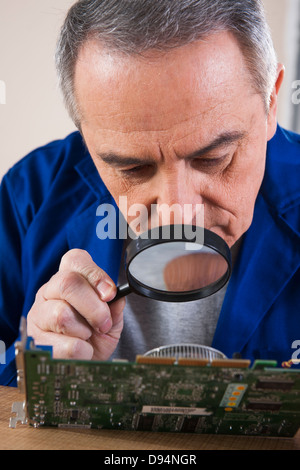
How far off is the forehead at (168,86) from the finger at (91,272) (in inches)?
16.9

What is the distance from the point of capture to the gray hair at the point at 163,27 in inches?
64.2

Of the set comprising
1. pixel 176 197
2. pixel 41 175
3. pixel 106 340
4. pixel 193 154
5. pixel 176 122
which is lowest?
pixel 106 340

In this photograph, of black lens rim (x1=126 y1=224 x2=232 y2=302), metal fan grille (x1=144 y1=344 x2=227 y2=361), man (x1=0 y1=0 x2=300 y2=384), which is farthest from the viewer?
man (x1=0 y1=0 x2=300 y2=384)

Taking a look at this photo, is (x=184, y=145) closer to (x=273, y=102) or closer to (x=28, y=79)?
(x=273, y=102)

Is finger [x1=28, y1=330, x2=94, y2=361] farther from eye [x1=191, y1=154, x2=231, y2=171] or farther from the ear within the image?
the ear

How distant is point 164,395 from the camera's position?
1292 millimetres

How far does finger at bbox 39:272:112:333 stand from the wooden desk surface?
15.3 inches

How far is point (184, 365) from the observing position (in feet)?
3.99

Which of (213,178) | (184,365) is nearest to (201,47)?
(213,178)

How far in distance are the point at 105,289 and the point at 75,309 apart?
127mm

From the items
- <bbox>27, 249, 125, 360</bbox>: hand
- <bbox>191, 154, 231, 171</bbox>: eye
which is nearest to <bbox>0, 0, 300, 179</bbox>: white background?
<bbox>191, 154, 231, 171</bbox>: eye

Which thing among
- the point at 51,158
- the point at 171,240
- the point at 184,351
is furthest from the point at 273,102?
the point at 51,158

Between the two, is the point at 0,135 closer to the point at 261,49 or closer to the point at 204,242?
the point at 261,49

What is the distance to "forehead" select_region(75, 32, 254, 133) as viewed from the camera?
5.33ft
